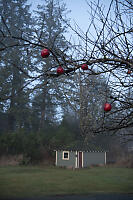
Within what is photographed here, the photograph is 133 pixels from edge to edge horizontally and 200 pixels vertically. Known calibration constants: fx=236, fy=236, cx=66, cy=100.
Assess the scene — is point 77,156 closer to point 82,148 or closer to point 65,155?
point 82,148

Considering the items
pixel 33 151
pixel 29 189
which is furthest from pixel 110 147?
pixel 29 189

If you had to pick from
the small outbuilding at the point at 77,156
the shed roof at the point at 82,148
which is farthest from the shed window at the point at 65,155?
the shed roof at the point at 82,148

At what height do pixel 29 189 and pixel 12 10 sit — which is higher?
pixel 12 10

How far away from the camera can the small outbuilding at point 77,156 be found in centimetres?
2205

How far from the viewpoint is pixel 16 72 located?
2594 cm

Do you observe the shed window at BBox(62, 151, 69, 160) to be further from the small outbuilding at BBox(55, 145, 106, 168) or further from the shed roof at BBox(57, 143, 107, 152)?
the shed roof at BBox(57, 143, 107, 152)

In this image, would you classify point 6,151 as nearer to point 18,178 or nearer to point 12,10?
point 18,178

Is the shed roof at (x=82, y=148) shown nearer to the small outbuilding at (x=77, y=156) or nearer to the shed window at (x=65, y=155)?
the small outbuilding at (x=77, y=156)

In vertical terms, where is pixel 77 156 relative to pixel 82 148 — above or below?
below

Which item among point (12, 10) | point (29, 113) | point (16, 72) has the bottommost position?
point (29, 113)

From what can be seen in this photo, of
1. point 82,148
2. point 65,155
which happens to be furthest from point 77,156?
point 65,155

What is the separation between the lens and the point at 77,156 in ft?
72.3

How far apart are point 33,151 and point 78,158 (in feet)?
14.5

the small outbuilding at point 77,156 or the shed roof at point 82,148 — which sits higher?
the shed roof at point 82,148
